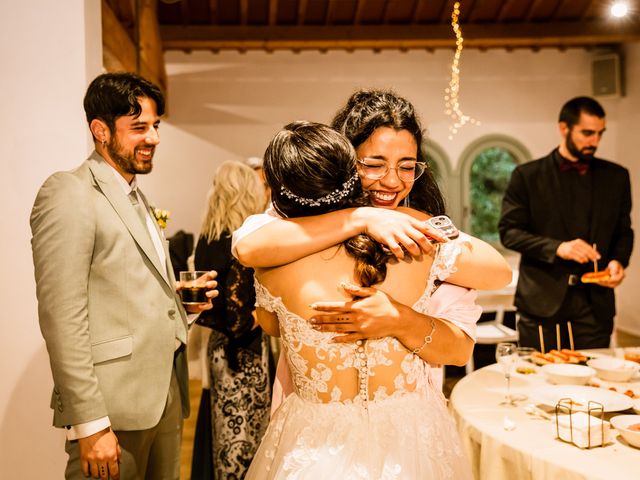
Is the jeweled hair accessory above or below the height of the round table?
above

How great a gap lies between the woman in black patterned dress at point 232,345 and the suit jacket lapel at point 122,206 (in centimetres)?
109

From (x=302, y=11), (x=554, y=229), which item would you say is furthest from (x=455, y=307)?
(x=302, y=11)

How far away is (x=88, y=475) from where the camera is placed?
64.1 inches

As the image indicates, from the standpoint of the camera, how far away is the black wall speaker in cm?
745

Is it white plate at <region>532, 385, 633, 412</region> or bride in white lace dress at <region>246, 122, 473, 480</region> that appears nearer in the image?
bride in white lace dress at <region>246, 122, 473, 480</region>

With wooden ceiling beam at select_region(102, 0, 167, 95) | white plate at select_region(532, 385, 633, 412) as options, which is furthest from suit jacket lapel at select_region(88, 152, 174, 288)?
wooden ceiling beam at select_region(102, 0, 167, 95)

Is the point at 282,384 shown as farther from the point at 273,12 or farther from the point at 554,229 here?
the point at 273,12

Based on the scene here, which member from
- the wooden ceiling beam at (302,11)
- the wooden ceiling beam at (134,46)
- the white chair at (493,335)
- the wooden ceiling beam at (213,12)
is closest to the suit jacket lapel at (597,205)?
the white chair at (493,335)

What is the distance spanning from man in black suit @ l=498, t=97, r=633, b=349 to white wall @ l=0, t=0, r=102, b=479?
235cm

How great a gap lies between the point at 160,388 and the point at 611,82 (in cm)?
763

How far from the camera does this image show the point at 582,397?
6.44ft

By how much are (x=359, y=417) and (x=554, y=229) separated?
224 cm

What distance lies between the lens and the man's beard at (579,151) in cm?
312

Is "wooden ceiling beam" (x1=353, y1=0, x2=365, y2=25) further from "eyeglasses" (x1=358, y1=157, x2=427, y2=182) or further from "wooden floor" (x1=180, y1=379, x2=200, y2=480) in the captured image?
"eyeglasses" (x1=358, y1=157, x2=427, y2=182)
